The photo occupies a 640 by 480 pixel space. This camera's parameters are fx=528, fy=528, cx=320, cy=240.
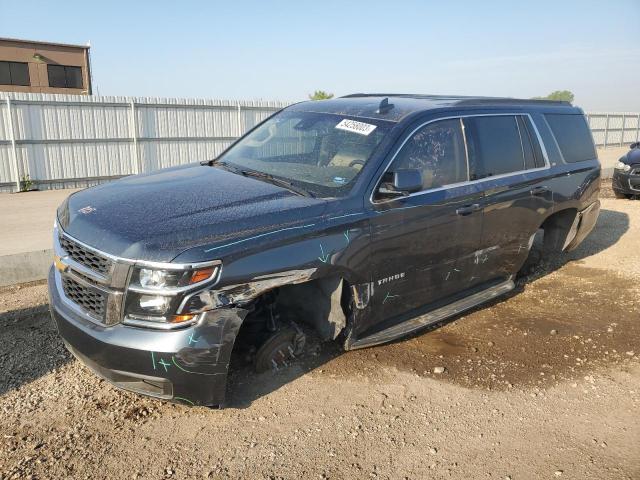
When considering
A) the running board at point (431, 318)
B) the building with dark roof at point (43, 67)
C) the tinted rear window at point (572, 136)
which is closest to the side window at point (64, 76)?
the building with dark roof at point (43, 67)

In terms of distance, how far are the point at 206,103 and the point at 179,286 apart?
49.9 feet

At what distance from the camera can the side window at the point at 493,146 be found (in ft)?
14.8

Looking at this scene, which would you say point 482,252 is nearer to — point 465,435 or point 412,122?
point 412,122

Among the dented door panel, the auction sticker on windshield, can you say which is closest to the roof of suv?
the auction sticker on windshield

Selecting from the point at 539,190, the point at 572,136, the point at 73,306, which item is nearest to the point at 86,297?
the point at 73,306

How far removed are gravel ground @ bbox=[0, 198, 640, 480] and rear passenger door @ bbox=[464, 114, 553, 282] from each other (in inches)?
27.2

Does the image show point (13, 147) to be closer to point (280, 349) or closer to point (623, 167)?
point (280, 349)

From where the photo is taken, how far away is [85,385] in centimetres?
355

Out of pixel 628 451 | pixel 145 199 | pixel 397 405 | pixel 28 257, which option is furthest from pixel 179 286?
pixel 28 257

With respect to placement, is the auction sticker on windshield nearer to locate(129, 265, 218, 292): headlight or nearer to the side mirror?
the side mirror

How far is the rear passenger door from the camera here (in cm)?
459

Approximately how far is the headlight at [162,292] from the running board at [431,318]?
136 cm

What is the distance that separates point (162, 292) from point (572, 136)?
16.3 ft

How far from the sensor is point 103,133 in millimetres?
15070
